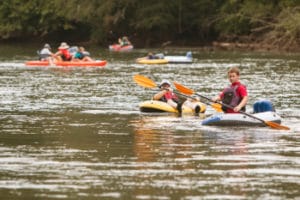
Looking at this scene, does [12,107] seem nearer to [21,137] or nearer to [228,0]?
[21,137]

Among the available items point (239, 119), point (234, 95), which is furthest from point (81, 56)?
point (239, 119)

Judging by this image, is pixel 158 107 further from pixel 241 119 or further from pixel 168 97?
pixel 241 119

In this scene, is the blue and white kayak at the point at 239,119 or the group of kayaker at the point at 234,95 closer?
the group of kayaker at the point at 234,95

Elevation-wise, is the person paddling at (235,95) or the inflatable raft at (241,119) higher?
the person paddling at (235,95)

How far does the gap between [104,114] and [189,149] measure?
22.6ft

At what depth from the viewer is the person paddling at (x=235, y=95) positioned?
19.8m

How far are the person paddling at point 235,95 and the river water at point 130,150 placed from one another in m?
0.61

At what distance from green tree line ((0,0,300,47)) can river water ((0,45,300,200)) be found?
33.6 meters

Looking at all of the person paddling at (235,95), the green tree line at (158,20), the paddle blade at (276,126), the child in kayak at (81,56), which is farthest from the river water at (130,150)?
the green tree line at (158,20)

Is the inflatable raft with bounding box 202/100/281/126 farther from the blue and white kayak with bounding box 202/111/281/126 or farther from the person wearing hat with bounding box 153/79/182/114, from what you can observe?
the person wearing hat with bounding box 153/79/182/114

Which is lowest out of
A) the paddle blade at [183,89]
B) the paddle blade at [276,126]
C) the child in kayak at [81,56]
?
the child in kayak at [81,56]

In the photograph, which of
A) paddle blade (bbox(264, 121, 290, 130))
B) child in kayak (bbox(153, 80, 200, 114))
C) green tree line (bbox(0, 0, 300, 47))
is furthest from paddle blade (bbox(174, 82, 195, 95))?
green tree line (bbox(0, 0, 300, 47))

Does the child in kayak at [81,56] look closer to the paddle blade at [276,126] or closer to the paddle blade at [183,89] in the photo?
the paddle blade at [183,89]

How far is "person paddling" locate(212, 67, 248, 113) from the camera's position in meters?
19.8
